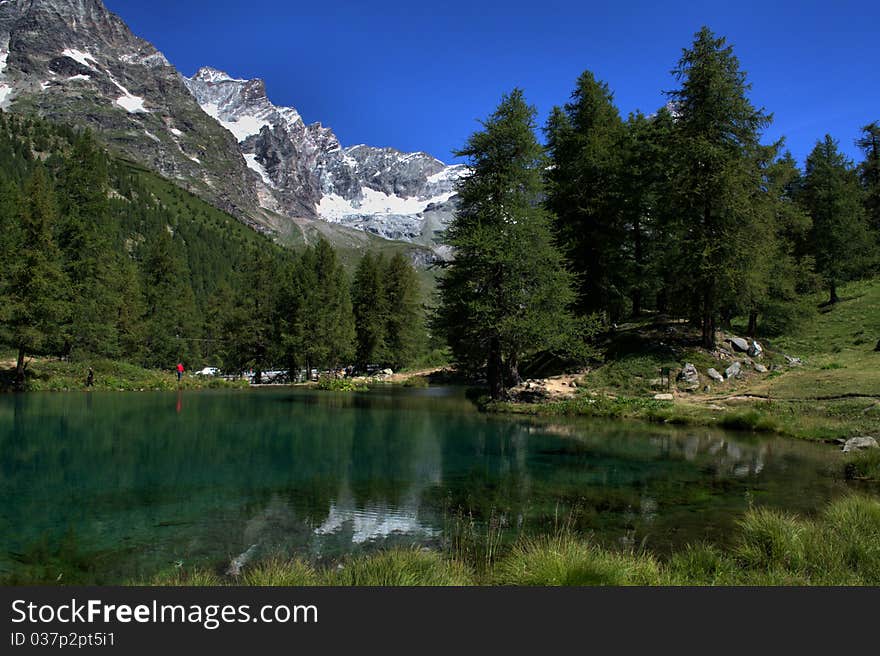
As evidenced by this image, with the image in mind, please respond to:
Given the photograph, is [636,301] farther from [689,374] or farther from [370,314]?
[370,314]

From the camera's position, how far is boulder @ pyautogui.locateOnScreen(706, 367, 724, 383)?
27188mm

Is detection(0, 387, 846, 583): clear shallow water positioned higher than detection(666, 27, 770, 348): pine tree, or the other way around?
detection(666, 27, 770, 348): pine tree

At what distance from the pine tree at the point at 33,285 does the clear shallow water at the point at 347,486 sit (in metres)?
20.2

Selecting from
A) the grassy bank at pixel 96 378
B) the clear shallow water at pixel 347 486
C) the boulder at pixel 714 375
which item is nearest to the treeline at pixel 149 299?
the grassy bank at pixel 96 378

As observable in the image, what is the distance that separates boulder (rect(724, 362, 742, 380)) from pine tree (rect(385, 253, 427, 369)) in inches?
1781

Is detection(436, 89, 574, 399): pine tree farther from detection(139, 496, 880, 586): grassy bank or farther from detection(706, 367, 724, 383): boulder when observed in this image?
detection(139, 496, 880, 586): grassy bank

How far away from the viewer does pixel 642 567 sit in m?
6.31

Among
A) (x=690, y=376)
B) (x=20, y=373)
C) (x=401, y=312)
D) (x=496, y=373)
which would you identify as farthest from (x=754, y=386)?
(x=401, y=312)

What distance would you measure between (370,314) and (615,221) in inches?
1551

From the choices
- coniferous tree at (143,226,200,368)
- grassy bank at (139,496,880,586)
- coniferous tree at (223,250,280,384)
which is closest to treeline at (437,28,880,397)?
grassy bank at (139,496,880,586)

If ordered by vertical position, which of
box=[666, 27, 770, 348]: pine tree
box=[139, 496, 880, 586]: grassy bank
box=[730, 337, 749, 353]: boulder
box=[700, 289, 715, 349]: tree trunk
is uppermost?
box=[666, 27, 770, 348]: pine tree

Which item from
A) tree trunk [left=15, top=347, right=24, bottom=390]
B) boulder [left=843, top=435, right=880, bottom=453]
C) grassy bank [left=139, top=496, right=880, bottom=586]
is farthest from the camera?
tree trunk [left=15, top=347, right=24, bottom=390]

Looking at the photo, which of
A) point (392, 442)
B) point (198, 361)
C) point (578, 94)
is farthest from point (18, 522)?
point (198, 361)

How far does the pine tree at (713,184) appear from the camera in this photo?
28312 millimetres
